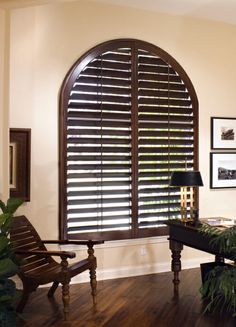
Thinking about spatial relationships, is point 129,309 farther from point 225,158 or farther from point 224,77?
point 224,77

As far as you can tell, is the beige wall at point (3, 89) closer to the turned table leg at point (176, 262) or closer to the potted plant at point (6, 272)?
the potted plant at point (6, 272)

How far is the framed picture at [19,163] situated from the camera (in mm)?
4582

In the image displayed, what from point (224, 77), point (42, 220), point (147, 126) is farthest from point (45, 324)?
point (224, 77)

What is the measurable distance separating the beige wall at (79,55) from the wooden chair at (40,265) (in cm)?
41

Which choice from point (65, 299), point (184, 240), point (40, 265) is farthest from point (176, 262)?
point (40, 265)

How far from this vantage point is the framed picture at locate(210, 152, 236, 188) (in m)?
5.65

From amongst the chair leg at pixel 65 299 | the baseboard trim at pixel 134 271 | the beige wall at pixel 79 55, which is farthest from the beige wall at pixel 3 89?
the baseboard trim at pixel 134 271

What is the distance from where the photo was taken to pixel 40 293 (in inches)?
178

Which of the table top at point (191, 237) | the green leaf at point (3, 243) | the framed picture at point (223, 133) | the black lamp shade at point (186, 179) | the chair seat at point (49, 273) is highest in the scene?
the framed picture at point (223, 133)

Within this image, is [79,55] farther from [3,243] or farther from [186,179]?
[3,243]

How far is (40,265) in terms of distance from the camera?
4.20 metres

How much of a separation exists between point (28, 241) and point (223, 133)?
3148 millimetres

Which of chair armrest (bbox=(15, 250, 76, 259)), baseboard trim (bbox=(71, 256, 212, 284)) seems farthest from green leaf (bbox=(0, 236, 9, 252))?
baseboard trim (bbox=(71, 256, 212, 284))

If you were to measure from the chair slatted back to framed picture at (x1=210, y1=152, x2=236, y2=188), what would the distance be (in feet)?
8.61
